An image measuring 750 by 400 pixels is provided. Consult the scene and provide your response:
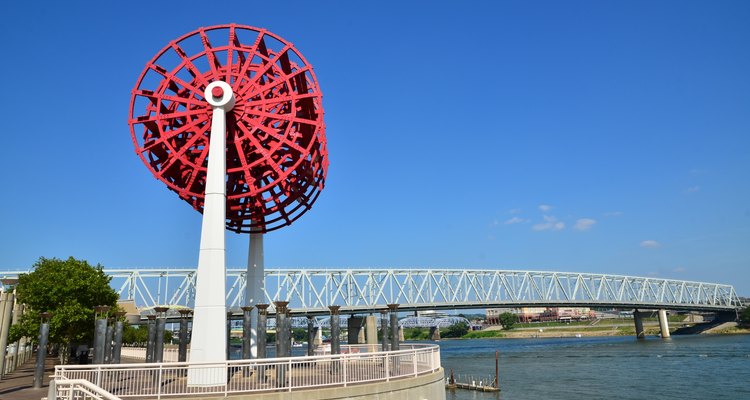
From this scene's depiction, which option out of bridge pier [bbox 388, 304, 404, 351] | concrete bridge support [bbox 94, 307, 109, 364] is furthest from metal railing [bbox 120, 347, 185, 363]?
bridge pier [bbox 388, 304, 404, 351]

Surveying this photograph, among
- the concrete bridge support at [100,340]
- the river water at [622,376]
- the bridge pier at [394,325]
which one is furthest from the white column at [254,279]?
the river water at [622,376]

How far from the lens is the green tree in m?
38.6

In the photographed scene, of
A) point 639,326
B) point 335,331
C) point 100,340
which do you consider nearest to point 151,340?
point 100,340

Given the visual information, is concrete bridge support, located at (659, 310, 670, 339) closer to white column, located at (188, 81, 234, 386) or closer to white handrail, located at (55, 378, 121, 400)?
white column, located at (188, 81, 234, 386)

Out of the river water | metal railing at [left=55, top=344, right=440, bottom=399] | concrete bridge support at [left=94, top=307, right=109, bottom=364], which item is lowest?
the river water

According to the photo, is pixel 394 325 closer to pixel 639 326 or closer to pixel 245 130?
pixel 245 130

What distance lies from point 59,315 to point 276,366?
92.3 ft

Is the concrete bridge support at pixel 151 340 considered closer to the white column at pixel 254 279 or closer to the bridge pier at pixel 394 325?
the white column at pixel 254 279

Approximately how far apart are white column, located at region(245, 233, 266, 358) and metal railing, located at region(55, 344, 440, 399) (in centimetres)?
848

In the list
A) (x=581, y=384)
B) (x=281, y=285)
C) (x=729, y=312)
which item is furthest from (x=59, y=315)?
(x=729, y=312)

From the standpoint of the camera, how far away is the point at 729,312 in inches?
6093

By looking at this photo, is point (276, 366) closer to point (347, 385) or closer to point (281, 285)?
point (347, 385)

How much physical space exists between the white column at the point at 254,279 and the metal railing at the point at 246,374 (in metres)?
8.48

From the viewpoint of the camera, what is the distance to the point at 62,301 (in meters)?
39.1
